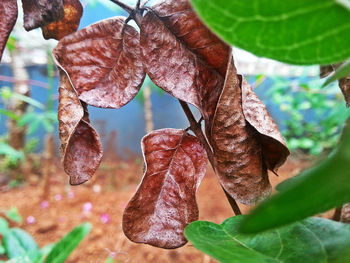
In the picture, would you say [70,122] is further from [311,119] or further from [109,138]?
[311,119]

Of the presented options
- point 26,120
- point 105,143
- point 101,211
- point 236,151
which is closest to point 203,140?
point 236,151

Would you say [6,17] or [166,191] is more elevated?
[6,17]

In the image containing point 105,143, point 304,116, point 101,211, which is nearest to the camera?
point 101,211

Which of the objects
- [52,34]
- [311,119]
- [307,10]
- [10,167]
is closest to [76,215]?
[10,167]

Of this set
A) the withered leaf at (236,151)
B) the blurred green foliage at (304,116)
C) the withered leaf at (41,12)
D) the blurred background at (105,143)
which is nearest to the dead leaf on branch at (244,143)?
the withered leaf at (236,151)

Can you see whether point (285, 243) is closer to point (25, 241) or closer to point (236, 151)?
point (236, 151)

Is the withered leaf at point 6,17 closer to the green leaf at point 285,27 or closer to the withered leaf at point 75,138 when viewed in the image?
the withered leaf at point 75,138
